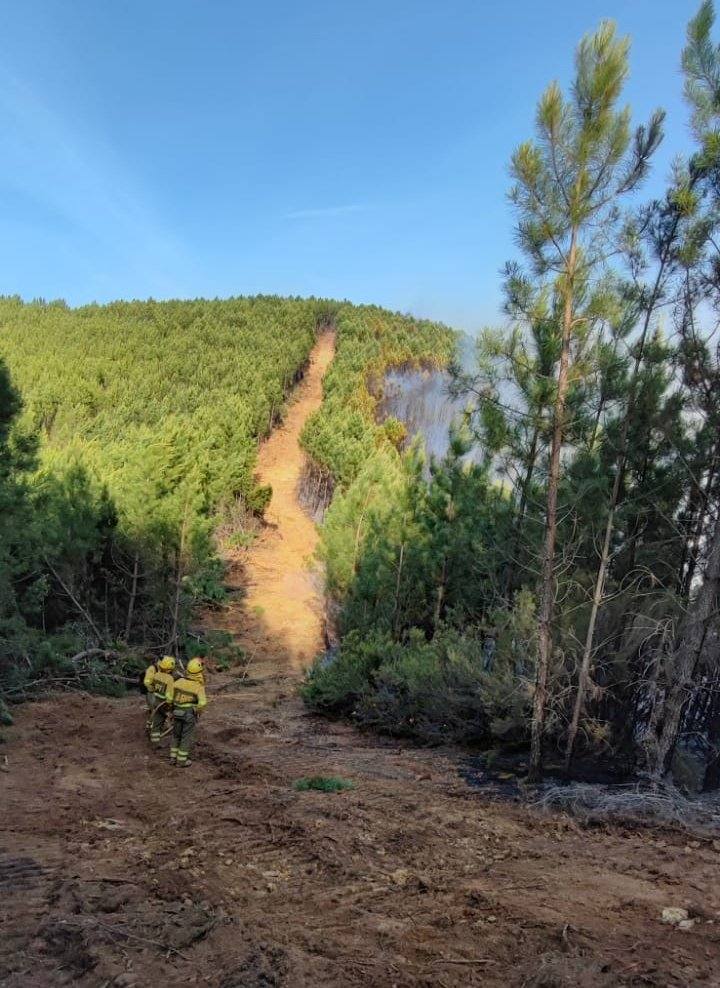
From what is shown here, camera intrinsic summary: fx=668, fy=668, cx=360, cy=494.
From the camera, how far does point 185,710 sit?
8.60 m

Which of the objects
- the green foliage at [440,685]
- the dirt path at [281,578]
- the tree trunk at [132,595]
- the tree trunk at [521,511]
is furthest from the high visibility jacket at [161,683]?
the dirt path at [281,578]

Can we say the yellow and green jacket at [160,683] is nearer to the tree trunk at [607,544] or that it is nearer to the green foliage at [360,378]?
the tree trunk at [607,544]

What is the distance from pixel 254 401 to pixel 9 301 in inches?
1563

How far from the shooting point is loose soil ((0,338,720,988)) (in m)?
3.81

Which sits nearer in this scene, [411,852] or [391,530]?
[411,852]

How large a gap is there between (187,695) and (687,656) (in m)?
5.97

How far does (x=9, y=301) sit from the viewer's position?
66000mm

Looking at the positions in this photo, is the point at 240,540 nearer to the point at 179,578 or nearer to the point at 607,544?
the point at 179,578

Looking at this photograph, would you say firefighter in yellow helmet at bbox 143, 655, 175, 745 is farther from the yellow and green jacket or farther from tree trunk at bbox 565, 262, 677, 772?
tree trunk at bbox 565, 262, 677, 772

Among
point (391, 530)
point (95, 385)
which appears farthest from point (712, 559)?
point (95, 385)

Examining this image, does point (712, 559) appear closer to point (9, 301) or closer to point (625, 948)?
point (625, 948)

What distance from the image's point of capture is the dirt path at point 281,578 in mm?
24000

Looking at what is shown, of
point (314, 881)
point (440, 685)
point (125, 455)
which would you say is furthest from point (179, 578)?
point (314, 881)

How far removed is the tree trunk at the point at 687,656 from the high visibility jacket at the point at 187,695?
5458 millimetres
